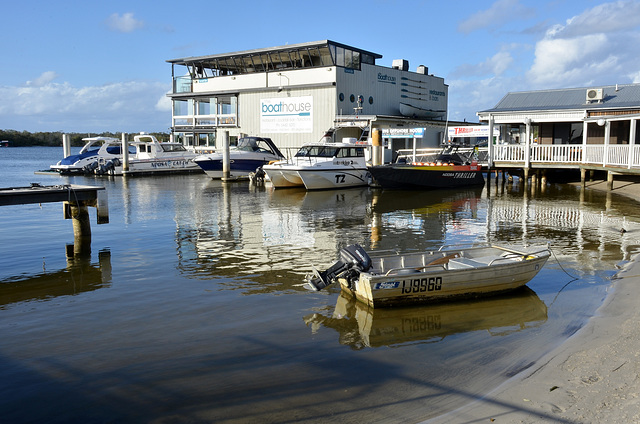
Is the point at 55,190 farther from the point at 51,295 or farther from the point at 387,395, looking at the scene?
the point at 387,395

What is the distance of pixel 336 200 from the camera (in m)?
25.3

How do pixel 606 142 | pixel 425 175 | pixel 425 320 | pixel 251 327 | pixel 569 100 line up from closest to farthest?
pixel 251 327 → pixel 425 320 → pixel 606 142 → pixel 425 175 → pixel 569 100

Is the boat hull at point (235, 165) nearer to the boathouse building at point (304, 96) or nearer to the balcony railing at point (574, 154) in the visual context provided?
the boathouse building at point (304, 96)

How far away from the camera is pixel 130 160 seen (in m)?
40.1

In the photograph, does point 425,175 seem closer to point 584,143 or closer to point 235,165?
point 584,143

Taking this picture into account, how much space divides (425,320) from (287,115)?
3265cm

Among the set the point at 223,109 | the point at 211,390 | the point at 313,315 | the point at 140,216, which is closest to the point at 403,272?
the point at 313,315

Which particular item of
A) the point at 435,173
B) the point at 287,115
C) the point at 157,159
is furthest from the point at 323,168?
the point at 157,159

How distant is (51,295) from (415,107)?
38199 mm

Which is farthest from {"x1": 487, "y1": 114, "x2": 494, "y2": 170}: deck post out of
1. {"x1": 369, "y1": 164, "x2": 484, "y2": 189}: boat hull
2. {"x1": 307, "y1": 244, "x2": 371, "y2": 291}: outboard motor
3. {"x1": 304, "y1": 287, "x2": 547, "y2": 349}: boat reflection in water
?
{"x1": 307, "y1": 244, "x2": 371, "y2": 291}: outboard motor

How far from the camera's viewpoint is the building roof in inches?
1095

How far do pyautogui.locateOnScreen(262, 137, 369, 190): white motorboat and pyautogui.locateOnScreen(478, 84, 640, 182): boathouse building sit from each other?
7234mm

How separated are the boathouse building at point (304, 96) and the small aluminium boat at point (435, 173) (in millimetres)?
4000

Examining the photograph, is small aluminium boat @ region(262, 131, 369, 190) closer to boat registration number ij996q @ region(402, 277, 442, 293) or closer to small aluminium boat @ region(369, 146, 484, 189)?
small aluminium boat @ region(369, 146, 484, 189)
